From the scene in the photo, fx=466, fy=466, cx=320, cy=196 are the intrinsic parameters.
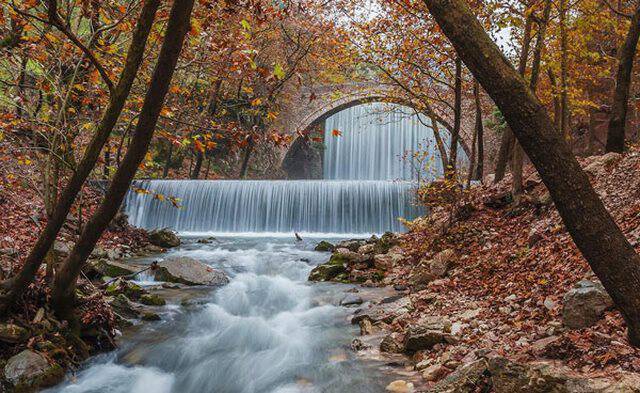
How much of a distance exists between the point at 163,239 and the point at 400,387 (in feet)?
30.5

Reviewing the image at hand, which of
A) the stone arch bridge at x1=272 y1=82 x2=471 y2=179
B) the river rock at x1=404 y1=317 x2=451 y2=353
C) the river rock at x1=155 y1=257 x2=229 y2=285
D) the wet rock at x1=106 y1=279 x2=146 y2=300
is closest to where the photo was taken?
the river rock at x1=404 y1=317 x2=451 y2=353

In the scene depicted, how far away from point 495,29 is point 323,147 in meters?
21.2

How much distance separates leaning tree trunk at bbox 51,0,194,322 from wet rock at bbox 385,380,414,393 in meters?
2.64

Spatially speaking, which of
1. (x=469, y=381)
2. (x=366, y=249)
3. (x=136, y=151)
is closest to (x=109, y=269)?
(x=366, y=249)

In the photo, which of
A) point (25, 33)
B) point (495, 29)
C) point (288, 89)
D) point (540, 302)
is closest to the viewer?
point (540, 302)

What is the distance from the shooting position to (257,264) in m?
10.1

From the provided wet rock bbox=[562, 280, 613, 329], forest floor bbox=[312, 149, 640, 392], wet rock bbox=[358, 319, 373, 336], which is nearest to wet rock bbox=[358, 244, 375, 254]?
forest floor bbox=[312, 149, 640, 392]

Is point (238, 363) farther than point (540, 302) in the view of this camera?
Yes

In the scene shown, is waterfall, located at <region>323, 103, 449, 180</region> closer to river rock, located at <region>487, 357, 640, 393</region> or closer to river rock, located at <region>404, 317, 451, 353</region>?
river rock, located at <region>404, 317, 451, 353</region>

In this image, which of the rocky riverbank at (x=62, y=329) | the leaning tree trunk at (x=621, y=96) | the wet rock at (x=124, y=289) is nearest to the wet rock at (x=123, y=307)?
the rocky riverbank at (x=62, y=329)

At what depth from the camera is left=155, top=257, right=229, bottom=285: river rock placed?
314 inches

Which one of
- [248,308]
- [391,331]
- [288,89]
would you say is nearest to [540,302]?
[391,331]

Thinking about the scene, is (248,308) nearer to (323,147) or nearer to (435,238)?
(435,238)

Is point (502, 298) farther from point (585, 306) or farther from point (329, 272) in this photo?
point (329, 272)
